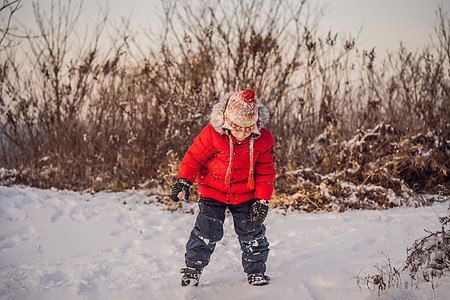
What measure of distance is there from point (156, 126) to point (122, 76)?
1395 millimetres

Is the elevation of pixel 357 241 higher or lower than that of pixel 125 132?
lower

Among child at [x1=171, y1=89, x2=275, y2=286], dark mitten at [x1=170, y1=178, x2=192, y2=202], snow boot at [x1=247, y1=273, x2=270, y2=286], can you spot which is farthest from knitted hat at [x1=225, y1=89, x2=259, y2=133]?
snow boot at [x1=247, y1=273, x2=270, y2=286]

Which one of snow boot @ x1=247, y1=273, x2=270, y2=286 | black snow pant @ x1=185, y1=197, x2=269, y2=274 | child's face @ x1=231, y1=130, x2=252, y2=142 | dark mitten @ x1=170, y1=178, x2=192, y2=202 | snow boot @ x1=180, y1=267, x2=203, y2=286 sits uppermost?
child's face @ x1=231, y1=130, x2=252, y2=142

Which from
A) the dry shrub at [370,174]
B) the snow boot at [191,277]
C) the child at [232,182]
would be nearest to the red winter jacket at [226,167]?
the child at [232,182]

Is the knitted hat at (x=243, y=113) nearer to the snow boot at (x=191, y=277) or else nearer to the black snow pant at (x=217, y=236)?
the black snow pant at (x=217, y=236)

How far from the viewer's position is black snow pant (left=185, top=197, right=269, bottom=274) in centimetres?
250

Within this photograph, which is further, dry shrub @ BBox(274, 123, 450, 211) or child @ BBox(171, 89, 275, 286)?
dry shrub @ BBox(274, 123, 450, 211)

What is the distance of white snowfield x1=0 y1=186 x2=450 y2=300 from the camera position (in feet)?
8.06

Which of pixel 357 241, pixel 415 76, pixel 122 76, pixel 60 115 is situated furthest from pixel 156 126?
pixel 415 76

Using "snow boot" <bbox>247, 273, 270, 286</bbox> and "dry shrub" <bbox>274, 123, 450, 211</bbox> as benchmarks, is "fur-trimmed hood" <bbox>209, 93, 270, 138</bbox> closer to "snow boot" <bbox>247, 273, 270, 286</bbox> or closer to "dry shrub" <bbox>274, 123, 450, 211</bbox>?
"snow boot" <bbox>247, 273, 270, 286</bbox>

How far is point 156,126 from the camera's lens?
19.4ft

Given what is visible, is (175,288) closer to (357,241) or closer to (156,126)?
(357,241)

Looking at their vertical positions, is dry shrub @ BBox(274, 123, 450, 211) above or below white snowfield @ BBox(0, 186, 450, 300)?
above

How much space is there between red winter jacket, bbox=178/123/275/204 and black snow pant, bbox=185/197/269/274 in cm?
7
